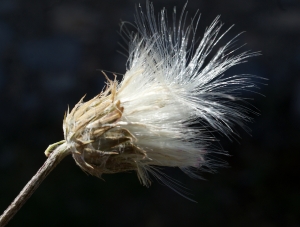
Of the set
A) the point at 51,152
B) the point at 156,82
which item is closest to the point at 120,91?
the point at 156,82

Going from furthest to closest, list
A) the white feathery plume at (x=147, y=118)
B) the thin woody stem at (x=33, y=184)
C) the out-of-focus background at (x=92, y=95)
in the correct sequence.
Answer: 1. the out-of-focus background at (x=92, y=95)
2. the white feathery plume at (x=147, y=118)
3. the thin woody stem at (x=33, y=184)

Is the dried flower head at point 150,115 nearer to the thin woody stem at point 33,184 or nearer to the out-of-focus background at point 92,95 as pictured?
the thin woody stem at point 33,184

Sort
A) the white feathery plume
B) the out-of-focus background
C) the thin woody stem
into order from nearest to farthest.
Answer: the thin woody stem < the white feathery plume < the out-of-focus background

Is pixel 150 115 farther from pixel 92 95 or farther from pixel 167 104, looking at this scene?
pixel 92 95

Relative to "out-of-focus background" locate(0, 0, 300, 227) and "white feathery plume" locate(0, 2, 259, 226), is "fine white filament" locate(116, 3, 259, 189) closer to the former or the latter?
"white feathery plume" locate(0, 2, 259, 226)

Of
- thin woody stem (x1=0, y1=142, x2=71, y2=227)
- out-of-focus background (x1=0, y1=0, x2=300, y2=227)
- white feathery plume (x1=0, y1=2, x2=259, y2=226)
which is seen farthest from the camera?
out-of-focus background (x1=0, y1=0, x2=300, y2=227)

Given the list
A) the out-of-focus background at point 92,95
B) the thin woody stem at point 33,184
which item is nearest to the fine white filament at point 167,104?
the thin woody stem at point 33,184

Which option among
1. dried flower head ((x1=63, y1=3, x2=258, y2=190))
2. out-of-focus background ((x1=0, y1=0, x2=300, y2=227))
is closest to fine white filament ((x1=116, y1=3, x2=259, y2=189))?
dried flower head ((x1=63, y1=3, x2=258, y2=190))

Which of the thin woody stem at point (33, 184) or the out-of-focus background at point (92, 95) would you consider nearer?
the thin woody stem at point (33, 184)
